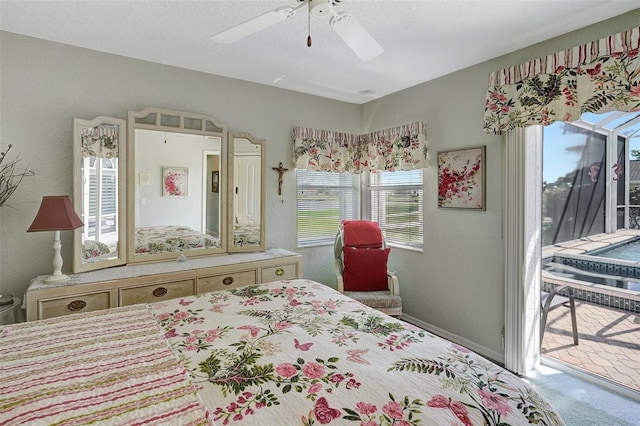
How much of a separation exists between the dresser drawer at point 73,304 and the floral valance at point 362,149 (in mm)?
2073

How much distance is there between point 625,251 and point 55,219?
3.85 metres

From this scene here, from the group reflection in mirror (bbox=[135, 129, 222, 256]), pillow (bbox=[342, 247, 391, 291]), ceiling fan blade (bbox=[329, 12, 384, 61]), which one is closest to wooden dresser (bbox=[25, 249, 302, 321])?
reflection in mirror (bbox=[135, 129, 222, 256])

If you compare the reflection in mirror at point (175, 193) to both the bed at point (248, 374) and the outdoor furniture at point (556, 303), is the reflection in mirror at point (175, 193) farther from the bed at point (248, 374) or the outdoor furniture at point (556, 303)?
the outdoor furniture at point (556, 303)

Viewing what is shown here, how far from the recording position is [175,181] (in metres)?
2.82

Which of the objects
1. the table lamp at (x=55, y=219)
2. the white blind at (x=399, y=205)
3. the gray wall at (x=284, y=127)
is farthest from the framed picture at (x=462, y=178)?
the table lamp at (x=55, y=219)

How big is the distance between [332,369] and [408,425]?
1.05 feet

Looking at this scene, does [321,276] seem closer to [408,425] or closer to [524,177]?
[524,177]

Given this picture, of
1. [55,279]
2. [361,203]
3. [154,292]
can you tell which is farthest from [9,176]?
[361,203]

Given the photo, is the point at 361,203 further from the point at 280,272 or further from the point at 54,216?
the point at 54,216

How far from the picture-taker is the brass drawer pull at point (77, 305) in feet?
6.90

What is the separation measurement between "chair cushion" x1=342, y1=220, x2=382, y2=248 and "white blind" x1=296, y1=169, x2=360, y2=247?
1.36 ft

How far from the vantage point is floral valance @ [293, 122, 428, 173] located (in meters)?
3.29

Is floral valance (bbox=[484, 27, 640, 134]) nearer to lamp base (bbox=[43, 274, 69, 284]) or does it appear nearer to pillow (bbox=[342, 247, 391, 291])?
pillow (bbox=[342, 247, 391, 291])

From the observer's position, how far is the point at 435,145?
3.18 m
